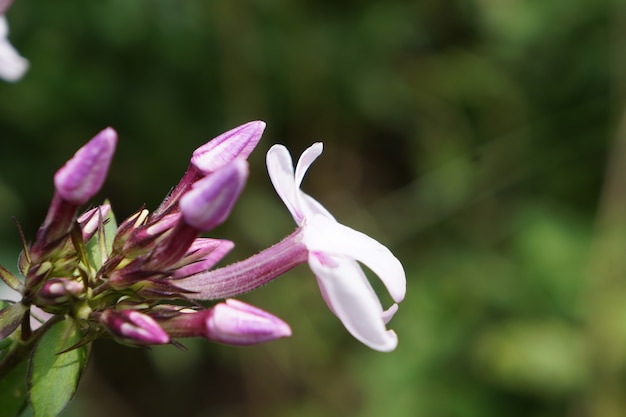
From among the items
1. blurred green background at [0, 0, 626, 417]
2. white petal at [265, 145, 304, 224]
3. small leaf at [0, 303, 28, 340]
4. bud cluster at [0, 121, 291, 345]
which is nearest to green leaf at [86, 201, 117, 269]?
bud cluster at [0, 121, 291, 345]

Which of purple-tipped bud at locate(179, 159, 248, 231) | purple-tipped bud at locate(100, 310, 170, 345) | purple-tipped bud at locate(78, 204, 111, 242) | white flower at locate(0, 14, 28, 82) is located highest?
white flower at locate(0, 14, 28, 82)

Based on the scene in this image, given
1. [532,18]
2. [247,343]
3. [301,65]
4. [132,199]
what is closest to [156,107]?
[132,199]

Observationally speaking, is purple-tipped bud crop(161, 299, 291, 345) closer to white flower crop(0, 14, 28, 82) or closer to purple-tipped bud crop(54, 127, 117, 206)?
purple-tipped bud crop(54, 127, 117, 206)

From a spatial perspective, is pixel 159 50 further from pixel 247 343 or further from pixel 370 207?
pixel 247 343

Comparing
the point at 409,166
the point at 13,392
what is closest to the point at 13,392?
the point at 13,392

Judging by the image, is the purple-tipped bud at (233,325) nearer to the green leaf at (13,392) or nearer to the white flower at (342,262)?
the white flower at (342,262)

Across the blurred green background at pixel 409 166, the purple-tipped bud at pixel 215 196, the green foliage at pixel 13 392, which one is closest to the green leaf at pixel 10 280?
the green foliage at pixel 13 392
